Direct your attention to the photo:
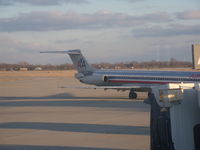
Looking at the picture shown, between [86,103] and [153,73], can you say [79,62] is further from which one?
[153,73]

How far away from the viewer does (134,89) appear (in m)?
26.7

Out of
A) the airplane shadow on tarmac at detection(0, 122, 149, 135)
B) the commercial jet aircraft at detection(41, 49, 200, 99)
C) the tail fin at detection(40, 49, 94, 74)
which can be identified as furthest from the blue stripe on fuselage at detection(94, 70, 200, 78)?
the airplane shadow on tarmac at detection(0, 122, 149, 135)

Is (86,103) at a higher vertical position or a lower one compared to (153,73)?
lower

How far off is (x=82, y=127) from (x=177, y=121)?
10535mm

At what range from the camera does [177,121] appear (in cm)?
463

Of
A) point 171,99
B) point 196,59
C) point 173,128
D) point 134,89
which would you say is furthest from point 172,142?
point 134,89

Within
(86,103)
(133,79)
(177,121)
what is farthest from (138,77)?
(177,121)

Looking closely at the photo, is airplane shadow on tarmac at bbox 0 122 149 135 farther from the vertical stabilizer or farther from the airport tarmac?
the vertical stabilizer

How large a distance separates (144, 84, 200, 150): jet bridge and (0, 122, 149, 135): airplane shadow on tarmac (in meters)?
8.71

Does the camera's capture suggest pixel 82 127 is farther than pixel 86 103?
No

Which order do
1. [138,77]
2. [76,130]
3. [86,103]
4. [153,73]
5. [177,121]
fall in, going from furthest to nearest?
A: 1. [138,77]
2. [153,73]
3. [86,103]
4. [76,130]
5. [177,121]

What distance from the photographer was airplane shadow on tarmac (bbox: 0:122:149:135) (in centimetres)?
1377

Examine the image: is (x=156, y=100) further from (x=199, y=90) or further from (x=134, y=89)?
(x=134, y=89)

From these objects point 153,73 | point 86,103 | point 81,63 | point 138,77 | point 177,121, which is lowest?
point 177,121
